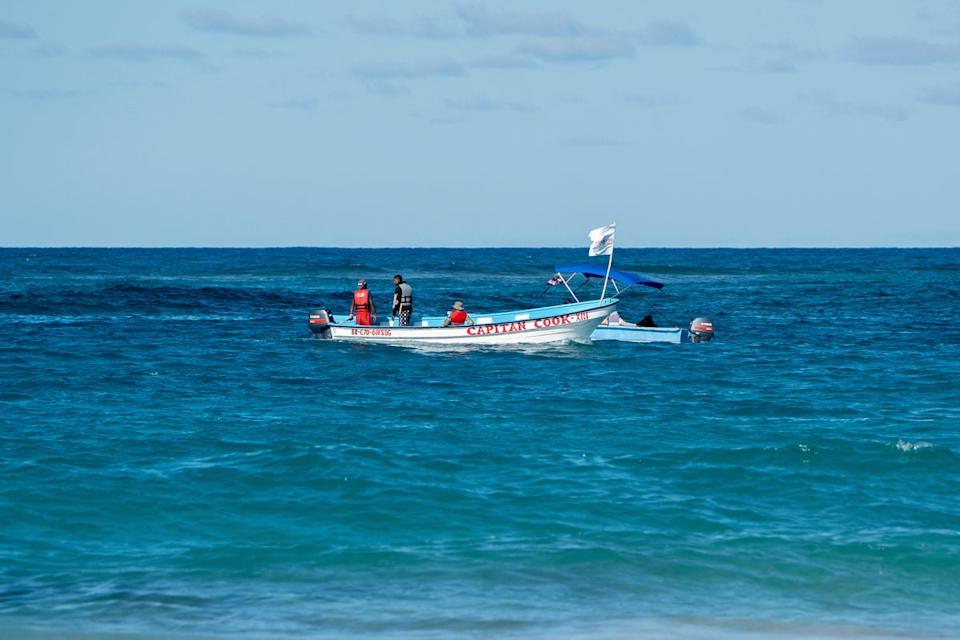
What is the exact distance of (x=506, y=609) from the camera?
38.1ft

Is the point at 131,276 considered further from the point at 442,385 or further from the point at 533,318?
the point at 442,385

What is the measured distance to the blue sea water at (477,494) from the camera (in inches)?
460

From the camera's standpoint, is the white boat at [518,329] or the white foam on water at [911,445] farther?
the white boat at [518,329]

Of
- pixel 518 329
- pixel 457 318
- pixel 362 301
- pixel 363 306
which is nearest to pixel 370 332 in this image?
pixel 363 306

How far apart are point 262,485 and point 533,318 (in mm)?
17640

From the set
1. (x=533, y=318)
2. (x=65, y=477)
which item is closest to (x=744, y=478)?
(x=65, y=477)

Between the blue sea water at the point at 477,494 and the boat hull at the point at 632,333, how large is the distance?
2.50 metres

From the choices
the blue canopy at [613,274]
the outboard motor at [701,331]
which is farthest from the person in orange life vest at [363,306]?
the outboard motor at [701,331]

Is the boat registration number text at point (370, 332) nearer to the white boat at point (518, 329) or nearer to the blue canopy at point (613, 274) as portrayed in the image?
the white boat at point (518, 329)

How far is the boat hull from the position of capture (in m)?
34.8

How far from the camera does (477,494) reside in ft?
52.4

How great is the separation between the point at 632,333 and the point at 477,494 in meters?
19.8

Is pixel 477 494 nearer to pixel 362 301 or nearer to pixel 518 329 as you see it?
pixel 518 329
